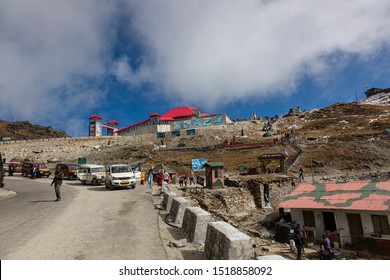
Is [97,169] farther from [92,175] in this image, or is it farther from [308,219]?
[308,219]

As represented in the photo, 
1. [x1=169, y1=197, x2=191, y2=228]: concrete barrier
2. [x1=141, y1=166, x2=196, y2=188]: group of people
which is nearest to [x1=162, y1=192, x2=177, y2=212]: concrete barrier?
[x1=169, y1=197, x2=191, y2=228]: concrete barrier

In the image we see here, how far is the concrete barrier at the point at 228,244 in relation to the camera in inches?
164

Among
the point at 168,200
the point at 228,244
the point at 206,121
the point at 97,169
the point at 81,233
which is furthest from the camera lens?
the point at 206,121

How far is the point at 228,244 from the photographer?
424 centimetres

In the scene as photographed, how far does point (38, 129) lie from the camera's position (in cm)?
12644

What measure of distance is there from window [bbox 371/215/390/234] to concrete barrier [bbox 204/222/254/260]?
647 inches

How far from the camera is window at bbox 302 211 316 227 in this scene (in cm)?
1977

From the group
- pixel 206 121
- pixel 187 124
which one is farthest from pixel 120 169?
pixel 206 121

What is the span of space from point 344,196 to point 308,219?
3.44 meters

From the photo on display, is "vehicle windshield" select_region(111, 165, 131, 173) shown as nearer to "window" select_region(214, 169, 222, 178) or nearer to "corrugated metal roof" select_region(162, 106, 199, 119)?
"window" select_region(214, 169, 222, 178)

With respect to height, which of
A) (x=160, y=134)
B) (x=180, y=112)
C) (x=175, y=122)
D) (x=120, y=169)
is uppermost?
(x=180, y=112)

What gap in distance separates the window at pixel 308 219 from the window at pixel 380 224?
4.26 m

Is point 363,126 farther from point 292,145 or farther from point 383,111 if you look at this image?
point 292,145

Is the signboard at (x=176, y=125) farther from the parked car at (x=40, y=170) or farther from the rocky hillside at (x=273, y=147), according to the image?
the parked car at (x=40, y=170)
